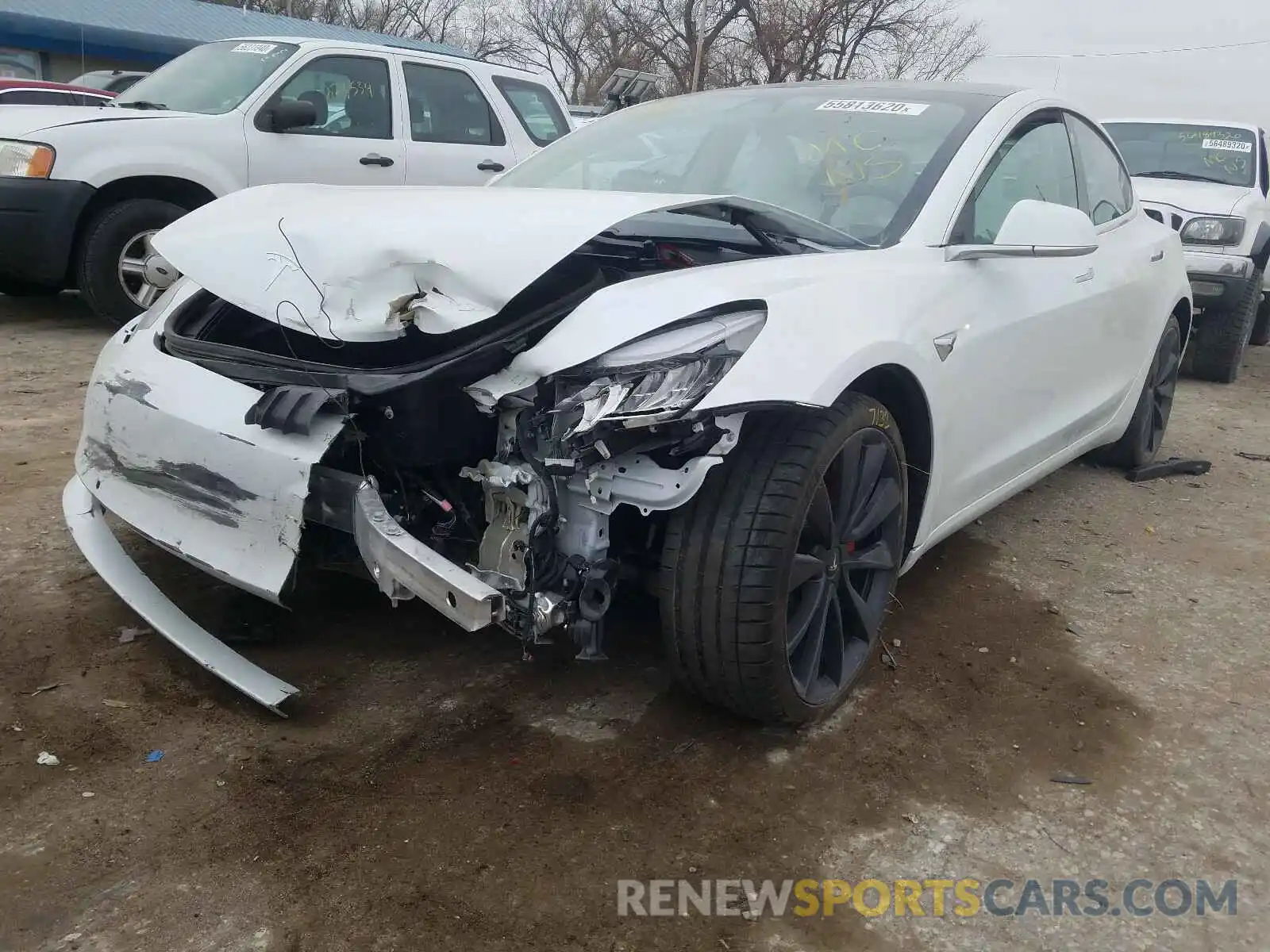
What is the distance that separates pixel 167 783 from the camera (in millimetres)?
2207

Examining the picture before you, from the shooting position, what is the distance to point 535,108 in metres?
7.98

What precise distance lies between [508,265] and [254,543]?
0.82 m

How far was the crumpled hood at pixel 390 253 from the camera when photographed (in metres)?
2.19

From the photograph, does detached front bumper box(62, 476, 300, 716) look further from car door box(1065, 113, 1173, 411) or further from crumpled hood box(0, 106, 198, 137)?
crumpled hood box(0, 106, 198, 137)

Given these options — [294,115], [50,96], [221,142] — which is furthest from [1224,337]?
[50,96]

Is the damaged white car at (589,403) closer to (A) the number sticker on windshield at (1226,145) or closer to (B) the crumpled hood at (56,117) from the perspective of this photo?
(B) the crumpled hood at (56,117)

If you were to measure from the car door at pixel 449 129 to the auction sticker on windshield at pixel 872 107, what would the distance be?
175 inches

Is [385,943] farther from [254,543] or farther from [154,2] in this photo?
[154,2]

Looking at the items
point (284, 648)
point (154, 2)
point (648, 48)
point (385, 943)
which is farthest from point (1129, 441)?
point (648, 48)

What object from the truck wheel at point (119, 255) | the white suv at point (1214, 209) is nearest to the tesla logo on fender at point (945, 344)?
the white suv at point (1214, 209)

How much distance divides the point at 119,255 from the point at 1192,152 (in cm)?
766

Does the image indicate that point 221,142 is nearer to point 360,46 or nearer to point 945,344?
point 360,46

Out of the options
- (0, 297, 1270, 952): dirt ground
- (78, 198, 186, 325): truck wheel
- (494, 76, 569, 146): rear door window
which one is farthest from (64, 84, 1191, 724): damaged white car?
(494, 76, 569, 146): rear door window

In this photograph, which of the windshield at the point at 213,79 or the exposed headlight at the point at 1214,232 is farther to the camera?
the exposed headlight at the point at 1214,232
